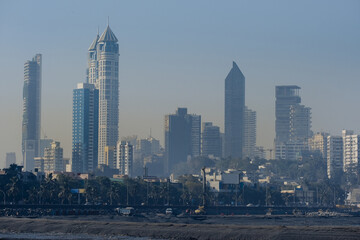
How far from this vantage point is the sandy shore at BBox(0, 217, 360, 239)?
106875mm

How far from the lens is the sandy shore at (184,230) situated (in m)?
107

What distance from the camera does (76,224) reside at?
138 metres

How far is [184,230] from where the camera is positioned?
391 ft

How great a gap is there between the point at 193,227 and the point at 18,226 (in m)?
33.1

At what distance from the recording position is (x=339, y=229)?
11112cm

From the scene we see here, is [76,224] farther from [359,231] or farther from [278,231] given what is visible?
[359,231]

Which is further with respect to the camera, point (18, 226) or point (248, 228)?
point (18, 226)

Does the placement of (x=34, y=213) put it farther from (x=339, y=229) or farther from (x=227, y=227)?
(x=339, y=229)

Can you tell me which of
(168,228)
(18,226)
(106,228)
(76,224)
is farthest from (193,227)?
(18,226)

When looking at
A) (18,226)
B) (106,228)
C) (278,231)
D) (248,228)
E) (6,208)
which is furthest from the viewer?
(6,208)

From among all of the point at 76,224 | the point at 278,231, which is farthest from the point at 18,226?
the point at 278,231

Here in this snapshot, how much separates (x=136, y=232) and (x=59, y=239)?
1612 cm

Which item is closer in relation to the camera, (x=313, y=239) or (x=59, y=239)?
(x=313, y=239)

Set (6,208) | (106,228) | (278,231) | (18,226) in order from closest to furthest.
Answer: (278,231)
(106,228)
(18,226)
(6,208)
